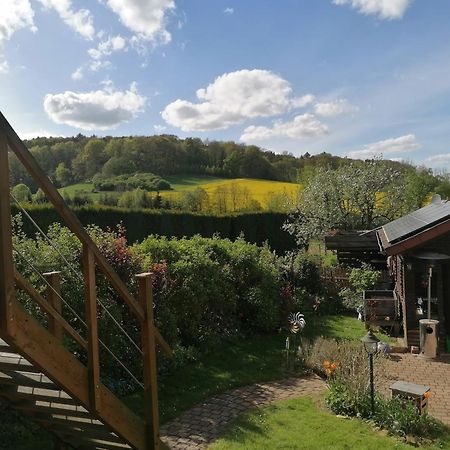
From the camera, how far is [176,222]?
24641mm

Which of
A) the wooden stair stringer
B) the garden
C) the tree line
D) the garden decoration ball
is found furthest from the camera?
the tree line

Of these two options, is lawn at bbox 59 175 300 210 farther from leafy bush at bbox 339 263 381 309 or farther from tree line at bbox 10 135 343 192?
leafy bush at bbox 339 263 381 309

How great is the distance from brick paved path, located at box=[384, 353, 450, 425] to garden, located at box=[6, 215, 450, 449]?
1.63 feet

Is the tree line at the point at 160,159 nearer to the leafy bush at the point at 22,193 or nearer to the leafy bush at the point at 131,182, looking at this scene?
the leafy bush at the point at 131,182

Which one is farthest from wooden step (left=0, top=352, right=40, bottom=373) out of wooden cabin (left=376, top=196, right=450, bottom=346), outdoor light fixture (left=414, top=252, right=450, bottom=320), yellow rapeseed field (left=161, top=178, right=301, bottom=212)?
yellow rapeseed field (left=161, top=178, right=301, bottom=212)

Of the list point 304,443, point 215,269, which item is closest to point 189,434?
A: point 304,443

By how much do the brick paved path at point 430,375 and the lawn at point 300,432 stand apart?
4.40 feet

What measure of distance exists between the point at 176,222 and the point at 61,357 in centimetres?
2101

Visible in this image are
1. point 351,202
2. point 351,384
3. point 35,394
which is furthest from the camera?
point 351,202

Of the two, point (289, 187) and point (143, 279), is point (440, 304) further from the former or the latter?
point (289, 187)

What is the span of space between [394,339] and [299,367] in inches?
156

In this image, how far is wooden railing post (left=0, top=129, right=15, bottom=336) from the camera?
9.81ft

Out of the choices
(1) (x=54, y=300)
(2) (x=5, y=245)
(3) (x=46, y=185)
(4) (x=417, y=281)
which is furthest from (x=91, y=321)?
(4) (x=417, y=281)

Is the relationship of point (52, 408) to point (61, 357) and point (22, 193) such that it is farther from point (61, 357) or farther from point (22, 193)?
point (22, 193)
